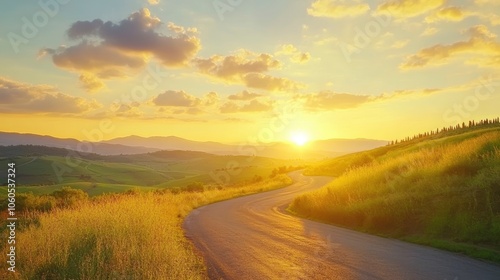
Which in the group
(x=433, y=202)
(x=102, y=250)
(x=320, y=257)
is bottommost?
(x=320, y=257)

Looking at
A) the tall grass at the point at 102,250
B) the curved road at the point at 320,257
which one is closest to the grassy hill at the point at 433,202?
the curved road at the point at 320,257

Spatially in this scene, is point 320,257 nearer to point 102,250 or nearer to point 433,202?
point 102,250

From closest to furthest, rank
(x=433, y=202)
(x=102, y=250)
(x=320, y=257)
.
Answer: (x=102, y=250)
(x=320, y=257)
(x=433, y=202)

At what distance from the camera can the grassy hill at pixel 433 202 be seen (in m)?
14.5

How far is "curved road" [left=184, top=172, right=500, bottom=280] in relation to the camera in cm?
1055

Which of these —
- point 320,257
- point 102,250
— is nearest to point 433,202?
point 320,257

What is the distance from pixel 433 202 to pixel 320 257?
26.9 feet

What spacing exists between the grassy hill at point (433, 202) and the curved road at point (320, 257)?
147cm

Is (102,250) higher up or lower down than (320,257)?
higher up

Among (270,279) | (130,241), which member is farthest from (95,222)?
(270,279)

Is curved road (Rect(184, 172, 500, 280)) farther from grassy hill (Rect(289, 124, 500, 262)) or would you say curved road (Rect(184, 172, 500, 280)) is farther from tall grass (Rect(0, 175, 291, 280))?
grassy hill (Rect(289, 124, 500, 262))

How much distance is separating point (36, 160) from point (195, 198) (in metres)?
161

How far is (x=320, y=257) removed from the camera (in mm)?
12562

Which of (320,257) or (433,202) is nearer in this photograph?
(320,257)
